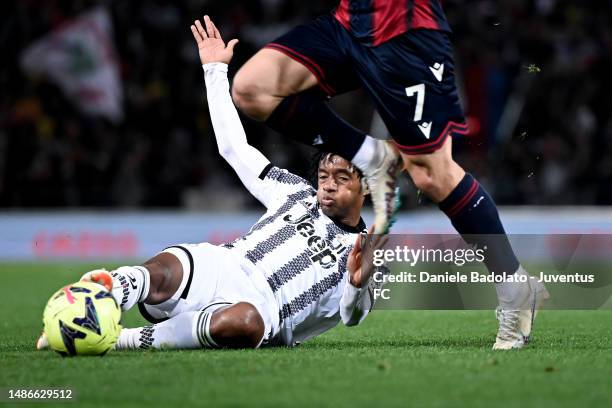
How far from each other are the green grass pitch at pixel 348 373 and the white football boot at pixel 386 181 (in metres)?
0.66

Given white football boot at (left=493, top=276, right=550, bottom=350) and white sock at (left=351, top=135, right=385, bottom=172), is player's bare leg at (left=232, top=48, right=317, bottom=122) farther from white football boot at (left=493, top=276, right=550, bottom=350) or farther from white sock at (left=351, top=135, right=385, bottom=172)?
white football boot at (left=493, top=276, right=550, bottom=350)

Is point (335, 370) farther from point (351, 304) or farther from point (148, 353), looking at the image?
point (148, 353)

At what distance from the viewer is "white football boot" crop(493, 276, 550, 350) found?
4996 millimetres

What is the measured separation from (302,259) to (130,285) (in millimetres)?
928

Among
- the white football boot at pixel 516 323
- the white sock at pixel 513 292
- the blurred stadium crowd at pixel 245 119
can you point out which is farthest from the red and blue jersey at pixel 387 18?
the blurred stadium crowd at pixel 245 119

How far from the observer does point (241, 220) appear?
13.7 meters

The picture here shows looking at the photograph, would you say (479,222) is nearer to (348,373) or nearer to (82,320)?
(348,373)

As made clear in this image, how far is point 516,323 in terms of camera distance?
5004 mm

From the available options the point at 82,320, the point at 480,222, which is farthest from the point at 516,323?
the point at 82,320

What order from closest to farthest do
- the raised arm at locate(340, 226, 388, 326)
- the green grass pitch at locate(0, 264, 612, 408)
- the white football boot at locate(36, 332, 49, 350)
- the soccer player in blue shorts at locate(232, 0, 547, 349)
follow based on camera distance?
the green grass pitch at locate(0, 264, 612, 408) < the soccer player in blue shorts at locate(232, 0, 547, 349) < the raised arm at locate(340, 226, 388, 326) < the white football boot at locate(36, 332, 49, 350)

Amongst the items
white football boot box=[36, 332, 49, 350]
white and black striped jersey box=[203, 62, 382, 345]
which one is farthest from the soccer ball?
white and black striped jersey box=[203, 62, 382, 345]

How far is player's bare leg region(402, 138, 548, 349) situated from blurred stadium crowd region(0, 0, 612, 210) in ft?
26.9

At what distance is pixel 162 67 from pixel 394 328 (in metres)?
9.53

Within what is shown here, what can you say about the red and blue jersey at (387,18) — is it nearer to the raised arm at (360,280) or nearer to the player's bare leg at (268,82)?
the player's bare leg at (268,82)
